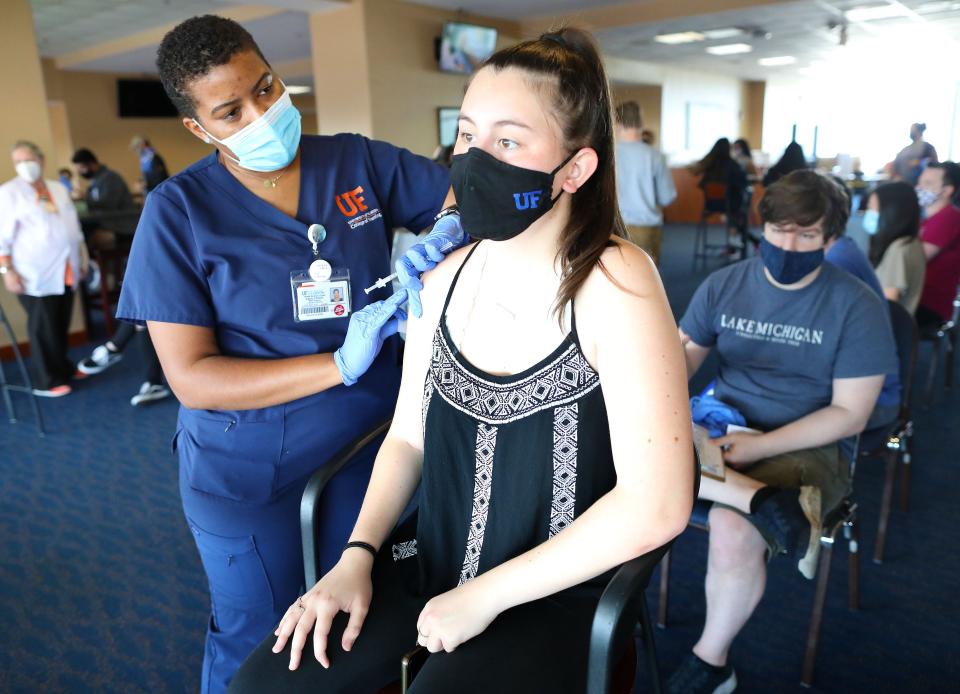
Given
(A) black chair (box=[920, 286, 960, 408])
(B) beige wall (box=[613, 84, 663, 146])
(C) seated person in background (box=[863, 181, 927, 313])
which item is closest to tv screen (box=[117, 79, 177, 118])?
(B) beige wall (box=[613, 84, 663, 146])

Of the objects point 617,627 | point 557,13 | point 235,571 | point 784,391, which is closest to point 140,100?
point 557,13

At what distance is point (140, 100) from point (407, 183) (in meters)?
12.4

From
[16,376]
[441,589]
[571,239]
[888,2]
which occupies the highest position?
[888,2]

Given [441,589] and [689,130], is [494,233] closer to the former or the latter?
[441,589]

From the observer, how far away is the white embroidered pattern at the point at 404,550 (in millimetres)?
1093

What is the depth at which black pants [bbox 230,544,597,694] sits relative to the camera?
2.77ft

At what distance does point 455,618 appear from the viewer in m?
0.88

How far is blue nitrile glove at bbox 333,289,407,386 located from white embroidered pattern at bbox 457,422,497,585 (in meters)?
0.27

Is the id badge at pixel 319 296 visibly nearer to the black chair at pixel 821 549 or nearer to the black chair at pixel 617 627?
the black chair at pixel 617 627

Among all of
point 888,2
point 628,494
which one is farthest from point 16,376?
point 888,2

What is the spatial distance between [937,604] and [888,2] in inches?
300

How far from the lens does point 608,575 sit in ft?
3.20

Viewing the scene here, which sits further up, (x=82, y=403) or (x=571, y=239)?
(x=571, y=239)

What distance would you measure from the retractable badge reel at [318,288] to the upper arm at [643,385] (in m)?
0.52
